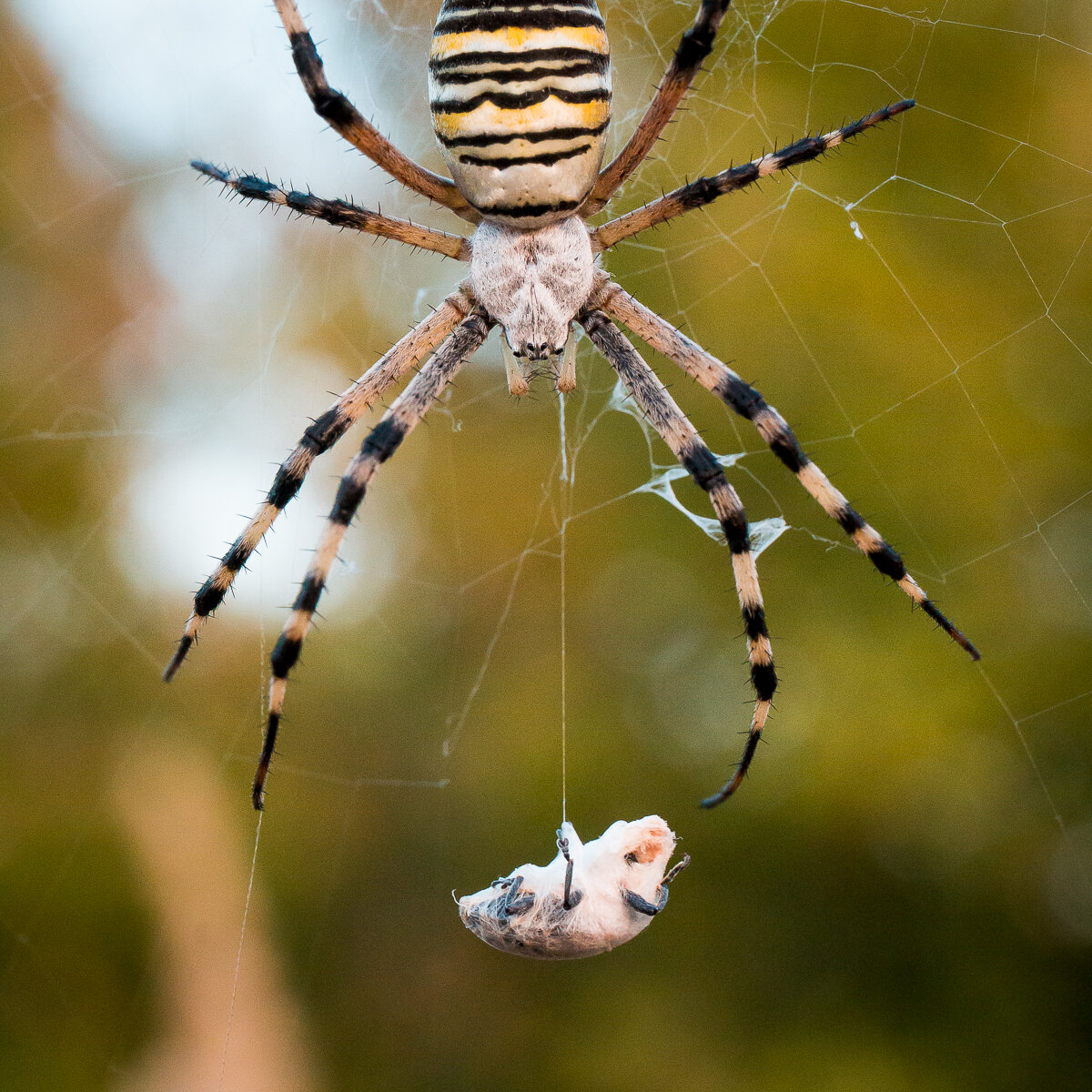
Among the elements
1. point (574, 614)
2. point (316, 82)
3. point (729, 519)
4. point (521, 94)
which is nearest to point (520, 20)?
point (521, 94)

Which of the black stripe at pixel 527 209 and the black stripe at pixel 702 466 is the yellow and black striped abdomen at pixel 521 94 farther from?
the black stripe at pixel 702 466

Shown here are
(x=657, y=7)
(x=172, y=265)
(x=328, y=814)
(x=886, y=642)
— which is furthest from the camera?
(x=328, y=814)

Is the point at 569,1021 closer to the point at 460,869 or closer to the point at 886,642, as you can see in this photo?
the point at 460,869

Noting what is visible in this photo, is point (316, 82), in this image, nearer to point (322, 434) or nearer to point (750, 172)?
point (322, 434)

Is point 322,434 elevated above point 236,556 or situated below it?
above

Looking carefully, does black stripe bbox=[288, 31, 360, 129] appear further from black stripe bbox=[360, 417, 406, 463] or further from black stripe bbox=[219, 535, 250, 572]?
black stripe bbox=[219, 535, 250, 572]

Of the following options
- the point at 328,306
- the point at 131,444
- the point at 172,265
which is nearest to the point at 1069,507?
the point at 328,306

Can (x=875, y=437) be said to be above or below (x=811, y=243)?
below

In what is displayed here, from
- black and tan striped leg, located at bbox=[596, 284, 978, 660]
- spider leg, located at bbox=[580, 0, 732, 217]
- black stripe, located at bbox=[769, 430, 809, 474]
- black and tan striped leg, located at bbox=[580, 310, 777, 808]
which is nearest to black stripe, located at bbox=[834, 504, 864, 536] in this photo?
black and tan striped leg, located at bbox=[596, 284, 978, 660]
